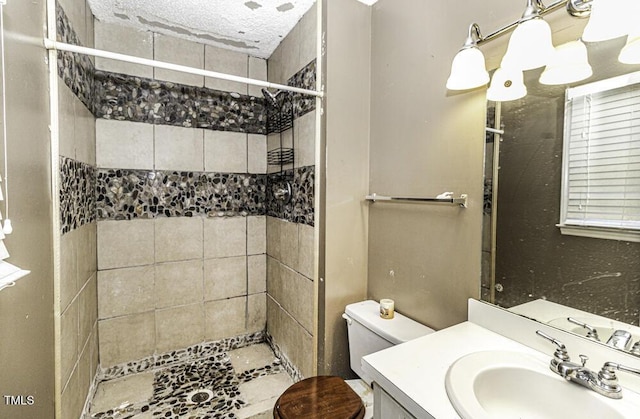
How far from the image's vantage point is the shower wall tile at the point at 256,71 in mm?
2348

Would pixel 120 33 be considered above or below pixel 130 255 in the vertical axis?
above

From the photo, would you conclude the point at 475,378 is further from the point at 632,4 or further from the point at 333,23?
the point at 333,23

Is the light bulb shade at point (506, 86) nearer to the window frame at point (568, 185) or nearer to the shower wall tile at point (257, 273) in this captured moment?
the window frame at point (568, 185)

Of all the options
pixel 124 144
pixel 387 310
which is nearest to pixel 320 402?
pixel 387 310

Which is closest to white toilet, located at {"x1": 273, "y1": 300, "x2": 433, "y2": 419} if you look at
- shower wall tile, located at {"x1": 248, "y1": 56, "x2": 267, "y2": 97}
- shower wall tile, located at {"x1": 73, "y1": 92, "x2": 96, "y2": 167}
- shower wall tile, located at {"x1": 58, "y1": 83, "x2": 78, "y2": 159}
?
shower wall tile, located at {"x1": 58, "y1": 83, "x2": 78, "y2": 159}

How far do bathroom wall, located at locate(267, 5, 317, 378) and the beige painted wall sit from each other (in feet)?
0.39

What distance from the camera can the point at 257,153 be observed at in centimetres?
239

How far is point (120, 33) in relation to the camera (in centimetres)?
193

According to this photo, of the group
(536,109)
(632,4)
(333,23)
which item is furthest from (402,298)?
(333,23)

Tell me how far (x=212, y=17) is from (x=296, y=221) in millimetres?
1374

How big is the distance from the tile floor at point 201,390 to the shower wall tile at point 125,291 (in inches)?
17.8

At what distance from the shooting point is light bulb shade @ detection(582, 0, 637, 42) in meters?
0.76

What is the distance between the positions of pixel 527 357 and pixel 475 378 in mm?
244

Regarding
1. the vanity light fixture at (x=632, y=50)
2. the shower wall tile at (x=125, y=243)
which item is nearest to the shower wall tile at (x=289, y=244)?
the shower wall tile at (x=125, y=243)
